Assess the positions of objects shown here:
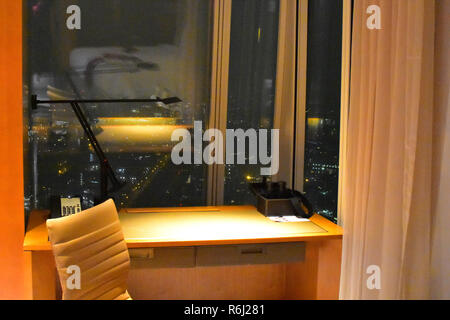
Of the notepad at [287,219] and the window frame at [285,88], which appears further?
the window frame at [285,88]

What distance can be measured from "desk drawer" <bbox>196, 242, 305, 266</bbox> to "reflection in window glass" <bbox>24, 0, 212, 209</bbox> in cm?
81

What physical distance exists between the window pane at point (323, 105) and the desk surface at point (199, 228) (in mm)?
256

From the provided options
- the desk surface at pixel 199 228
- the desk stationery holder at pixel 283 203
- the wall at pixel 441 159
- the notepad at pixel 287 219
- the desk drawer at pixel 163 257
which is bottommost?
the desk drawer at pixel 163 257

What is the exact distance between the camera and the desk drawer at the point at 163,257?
204cm

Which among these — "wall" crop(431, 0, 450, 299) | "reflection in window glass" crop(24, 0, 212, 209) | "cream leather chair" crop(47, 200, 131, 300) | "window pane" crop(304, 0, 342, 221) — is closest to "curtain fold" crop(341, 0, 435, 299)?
"wall" crop(431, 0, 450, 299)

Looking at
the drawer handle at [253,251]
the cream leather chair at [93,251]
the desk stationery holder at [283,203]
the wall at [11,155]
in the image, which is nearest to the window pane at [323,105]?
the desk stationery holder at [283,203]

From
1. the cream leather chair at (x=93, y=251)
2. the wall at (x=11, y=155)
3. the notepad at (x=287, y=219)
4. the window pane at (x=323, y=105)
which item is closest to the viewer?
the cream leather chair at (x=93, y=251)

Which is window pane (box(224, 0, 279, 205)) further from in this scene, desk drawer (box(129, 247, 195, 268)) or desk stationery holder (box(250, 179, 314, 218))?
desk drawer (box(129, 247, 195, 268))

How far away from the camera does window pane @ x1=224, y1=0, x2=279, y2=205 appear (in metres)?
2.80

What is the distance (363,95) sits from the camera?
5.49ft

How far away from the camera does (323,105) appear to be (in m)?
2.68

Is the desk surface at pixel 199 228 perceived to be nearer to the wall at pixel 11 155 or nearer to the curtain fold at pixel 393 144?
the wall at pixel 11 155
